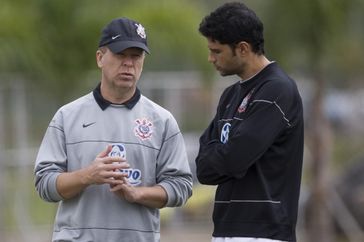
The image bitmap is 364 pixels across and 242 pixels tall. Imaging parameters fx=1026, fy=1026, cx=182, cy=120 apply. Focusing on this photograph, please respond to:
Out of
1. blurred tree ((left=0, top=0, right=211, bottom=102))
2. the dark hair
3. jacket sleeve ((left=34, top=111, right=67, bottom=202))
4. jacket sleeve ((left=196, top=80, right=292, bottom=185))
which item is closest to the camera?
jacket sleeve ((left=196, top=80, right=292, bottom=185))

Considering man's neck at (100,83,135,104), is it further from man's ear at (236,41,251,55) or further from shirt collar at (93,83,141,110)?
man's ear at (236,41,251,55)

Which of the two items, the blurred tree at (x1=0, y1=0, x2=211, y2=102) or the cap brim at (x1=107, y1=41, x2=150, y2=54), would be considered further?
the blurred tree at (x1=0, y1=0, x2=211, y2=102)

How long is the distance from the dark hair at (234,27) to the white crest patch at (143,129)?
55 centimetres

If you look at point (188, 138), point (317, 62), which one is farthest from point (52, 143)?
point (188, 138)

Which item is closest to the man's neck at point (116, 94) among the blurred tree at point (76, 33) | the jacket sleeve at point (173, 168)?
the jacket sleeve at point (173, 168)

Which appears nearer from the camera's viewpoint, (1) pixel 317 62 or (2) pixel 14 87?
(1) pixel 317 62

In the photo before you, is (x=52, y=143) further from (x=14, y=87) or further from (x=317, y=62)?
(x=14, y=87)

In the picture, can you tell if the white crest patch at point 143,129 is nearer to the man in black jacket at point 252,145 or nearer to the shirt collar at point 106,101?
the shirt collar at point 106,101

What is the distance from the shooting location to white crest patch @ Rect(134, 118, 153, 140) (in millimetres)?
5102

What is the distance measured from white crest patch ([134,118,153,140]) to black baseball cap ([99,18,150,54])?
354 mm

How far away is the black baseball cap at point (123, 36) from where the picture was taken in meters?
5.07

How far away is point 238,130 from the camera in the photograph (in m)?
4.84

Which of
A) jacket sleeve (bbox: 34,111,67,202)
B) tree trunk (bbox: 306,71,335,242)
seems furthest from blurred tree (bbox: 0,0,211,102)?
jacket sleeve (bbox: 34,111,67,202)

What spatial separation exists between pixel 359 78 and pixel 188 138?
209 inches
